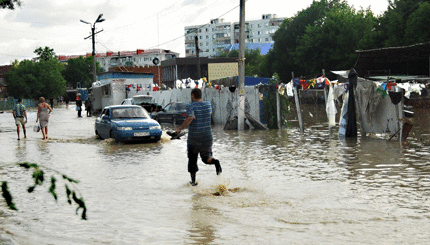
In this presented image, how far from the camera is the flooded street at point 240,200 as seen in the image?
6.48 m

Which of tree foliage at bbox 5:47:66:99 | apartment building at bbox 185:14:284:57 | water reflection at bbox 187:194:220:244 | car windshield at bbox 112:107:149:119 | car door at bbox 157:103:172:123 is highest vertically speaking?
apartment building at bbox 185:14:284:57

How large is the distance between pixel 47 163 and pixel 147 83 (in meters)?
42.4

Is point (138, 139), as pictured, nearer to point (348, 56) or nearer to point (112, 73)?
point (112, 73)

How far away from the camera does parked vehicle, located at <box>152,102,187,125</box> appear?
30797mm

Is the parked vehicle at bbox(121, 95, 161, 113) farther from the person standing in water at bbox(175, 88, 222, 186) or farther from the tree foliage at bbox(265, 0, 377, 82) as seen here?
the person standing in water at bbox(175, 88, 222, 186)

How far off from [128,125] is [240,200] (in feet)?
36.9

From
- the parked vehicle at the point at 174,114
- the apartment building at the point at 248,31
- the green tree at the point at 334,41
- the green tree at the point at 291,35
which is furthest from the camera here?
the apartment building at the point at 248,31

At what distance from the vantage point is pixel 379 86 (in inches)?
706

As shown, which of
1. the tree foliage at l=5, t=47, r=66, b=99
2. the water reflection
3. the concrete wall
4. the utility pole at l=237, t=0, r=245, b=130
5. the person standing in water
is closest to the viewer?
the water reflection

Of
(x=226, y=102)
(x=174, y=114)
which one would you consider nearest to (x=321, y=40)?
(x=174, y=114)

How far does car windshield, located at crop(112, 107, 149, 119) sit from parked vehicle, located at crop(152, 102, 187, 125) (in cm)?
957

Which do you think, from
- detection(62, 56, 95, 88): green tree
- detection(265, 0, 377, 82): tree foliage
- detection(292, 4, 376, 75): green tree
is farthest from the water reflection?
detection(62, 56, 95, 88): green tree

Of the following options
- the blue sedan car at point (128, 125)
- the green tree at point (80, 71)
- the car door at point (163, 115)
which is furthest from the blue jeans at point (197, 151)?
the green tree at point (80, 71)

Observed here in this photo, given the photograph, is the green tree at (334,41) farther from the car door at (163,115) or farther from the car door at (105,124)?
the car door at (105,124)
